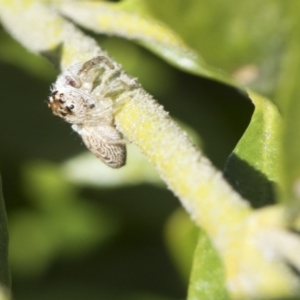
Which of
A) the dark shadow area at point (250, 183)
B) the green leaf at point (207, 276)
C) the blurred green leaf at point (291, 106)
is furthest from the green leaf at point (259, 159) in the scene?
the blurred green leaf at point (291, 106)

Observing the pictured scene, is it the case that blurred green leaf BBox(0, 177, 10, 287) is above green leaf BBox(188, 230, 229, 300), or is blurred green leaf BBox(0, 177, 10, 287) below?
below

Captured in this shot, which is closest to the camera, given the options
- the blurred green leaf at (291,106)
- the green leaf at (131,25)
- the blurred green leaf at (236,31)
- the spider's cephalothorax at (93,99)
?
the blurred green leaf at (291,106)

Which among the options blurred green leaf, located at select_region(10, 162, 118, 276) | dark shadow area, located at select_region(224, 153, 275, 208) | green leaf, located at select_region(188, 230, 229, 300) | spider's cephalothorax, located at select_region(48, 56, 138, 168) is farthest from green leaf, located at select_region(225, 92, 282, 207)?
blurred green leaf, located at select_region(10, 162, 118, 276)

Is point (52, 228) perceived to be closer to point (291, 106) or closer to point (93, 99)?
point (93, 99)

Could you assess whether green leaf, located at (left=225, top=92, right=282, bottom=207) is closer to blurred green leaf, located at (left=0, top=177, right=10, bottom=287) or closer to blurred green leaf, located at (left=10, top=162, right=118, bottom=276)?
blurred green leaf, located at (left=0, top=177, right=10, bottom=287)

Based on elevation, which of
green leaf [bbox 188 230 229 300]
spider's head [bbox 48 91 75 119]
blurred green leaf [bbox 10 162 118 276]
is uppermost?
blurred green leaf [bbox 10 162 118 276]

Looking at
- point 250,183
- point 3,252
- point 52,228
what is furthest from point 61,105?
point 52,228

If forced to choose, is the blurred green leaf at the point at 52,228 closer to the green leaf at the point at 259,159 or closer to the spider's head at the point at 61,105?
the spider's head at the point at 61,105
